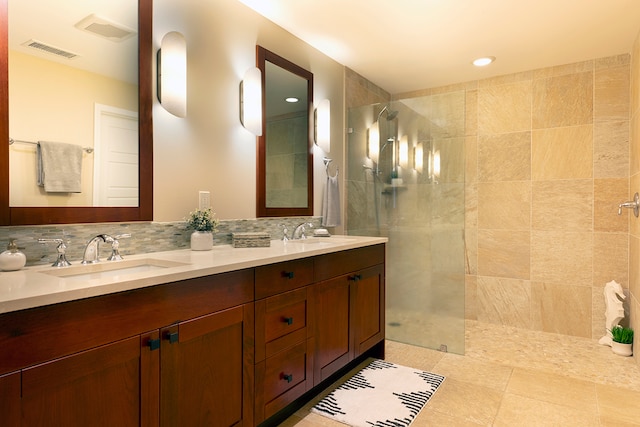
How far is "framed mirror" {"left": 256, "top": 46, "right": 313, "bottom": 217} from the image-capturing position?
95.5 inches

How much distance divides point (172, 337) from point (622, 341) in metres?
3.18

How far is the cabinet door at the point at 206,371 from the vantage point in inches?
50.4

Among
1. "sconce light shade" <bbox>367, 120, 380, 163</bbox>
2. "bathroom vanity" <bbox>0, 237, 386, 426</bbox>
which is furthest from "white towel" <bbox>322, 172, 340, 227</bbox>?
"bathroom vanity" <bbox>0, 237, 386, 426</bbox>

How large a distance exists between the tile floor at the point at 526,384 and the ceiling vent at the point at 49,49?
6.30ft

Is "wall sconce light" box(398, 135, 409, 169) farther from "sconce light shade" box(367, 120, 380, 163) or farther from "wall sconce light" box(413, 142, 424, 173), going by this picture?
"sconce light shade" box(367, 120, 380, 163)

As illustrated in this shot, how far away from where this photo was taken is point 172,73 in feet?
5.95

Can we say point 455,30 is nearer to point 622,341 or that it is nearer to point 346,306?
point 346,306

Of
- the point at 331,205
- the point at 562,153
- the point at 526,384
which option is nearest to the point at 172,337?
the point at 331,205

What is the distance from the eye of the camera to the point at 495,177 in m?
3.56

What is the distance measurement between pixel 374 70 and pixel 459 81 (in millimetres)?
933

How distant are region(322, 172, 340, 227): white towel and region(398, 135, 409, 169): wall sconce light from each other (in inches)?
22.2

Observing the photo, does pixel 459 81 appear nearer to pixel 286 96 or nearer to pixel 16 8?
pixel 286 96

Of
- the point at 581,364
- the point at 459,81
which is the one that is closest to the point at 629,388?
the point at 581,364

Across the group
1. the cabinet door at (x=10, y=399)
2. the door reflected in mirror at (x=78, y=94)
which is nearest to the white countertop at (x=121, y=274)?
the cabinet door at (x=10, y=399)
